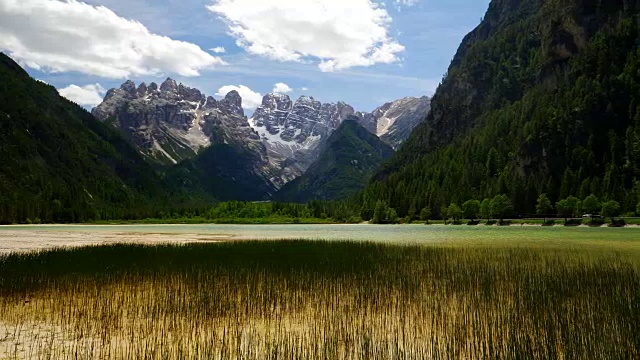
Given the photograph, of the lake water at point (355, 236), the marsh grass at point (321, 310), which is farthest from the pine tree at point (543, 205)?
the marsh grass at point (321, 310)

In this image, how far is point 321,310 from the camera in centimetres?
2119

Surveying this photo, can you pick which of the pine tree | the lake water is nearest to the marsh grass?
the lake water

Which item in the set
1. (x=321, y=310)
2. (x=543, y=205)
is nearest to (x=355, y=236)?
(x=321, y=310)

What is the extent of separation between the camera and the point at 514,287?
25.3 metres

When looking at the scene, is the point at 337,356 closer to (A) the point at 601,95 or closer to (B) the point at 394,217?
(B) the point at 394,217

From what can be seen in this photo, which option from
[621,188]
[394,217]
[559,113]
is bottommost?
[394,217]

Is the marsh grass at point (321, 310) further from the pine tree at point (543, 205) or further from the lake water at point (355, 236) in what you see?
the pine tree at point (543, 205)

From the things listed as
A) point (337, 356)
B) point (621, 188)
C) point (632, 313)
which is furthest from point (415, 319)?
point (621, 188)

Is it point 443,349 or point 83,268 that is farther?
point 83,268

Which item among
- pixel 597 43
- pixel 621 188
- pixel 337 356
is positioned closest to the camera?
pixel 337 356

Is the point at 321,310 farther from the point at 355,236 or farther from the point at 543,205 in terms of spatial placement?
the point at 543,205

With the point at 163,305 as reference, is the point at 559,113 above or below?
above

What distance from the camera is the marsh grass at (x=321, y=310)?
1528 cm

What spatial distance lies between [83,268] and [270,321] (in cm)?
2035
